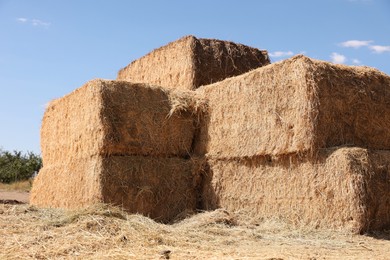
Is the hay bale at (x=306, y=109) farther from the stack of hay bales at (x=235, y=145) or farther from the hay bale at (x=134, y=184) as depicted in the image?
the hay bale at (x=134, y=184)

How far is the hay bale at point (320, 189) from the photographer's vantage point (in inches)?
289

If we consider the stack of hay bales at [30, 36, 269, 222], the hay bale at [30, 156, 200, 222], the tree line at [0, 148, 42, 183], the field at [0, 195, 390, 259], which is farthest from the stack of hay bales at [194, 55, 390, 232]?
the tree line at [0, 148, 42, 183]

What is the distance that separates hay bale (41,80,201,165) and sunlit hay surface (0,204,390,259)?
1761mm

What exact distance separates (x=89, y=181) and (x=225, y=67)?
4467 mm

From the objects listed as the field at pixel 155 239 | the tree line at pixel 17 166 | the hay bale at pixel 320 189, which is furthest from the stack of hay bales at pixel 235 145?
the tree line at pixel 17 166

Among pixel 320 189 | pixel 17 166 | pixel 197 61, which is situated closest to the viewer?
pixel 320 189

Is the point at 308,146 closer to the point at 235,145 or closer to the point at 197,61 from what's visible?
the point at 235,145

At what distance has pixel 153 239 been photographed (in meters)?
6.21

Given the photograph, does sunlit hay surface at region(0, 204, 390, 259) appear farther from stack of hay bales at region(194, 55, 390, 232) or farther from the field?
Answer: stack of hay bales at region(194, 55, 390, 232)

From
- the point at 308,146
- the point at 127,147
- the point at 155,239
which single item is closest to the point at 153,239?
the point at 155,239

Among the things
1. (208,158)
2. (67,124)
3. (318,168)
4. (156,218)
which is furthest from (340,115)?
(67,124)

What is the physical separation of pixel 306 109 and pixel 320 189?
125 cm

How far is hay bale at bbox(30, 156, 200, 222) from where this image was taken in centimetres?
890

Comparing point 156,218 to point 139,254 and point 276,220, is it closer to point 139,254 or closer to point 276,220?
point 276,220
